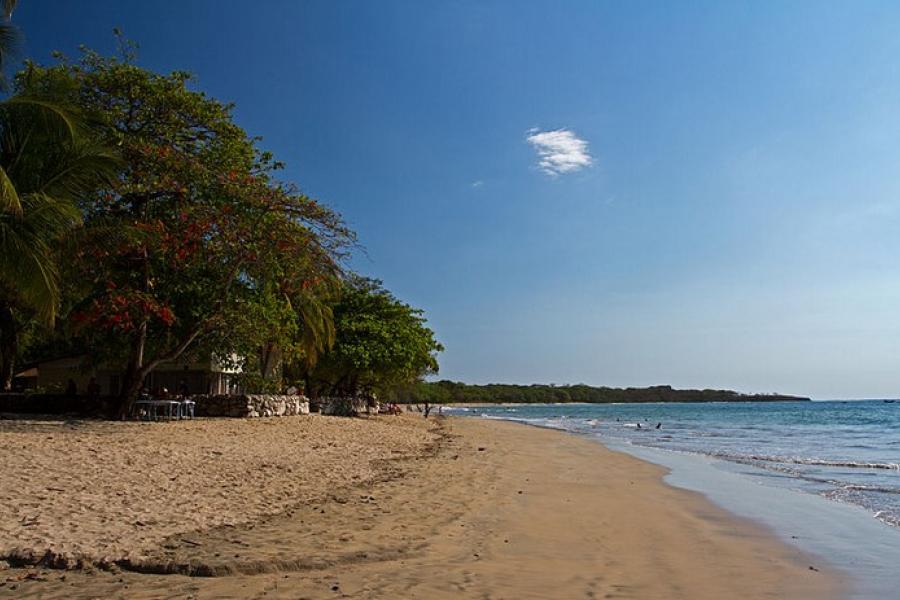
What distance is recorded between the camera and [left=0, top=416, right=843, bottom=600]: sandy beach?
5188 millimetres

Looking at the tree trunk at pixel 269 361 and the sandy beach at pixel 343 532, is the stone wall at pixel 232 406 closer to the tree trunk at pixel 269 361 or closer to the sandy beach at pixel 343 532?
the tree trunk at pixel 269 361

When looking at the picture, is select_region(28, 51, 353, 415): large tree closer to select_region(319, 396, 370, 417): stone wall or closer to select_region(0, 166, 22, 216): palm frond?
select_region(0, 166, 22, 216): palm frond

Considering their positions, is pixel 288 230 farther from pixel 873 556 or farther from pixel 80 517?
pixel 873 556

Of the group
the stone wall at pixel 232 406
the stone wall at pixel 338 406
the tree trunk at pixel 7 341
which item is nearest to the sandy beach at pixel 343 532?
the stone wall at pixel 232 406

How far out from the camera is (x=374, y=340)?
32406 mm

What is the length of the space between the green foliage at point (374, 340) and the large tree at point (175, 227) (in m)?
12.4

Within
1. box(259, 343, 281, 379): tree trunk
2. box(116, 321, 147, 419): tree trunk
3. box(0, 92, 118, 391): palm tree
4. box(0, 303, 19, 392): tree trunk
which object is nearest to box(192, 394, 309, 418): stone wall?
box(259, 343, 281, 379): tree trunk

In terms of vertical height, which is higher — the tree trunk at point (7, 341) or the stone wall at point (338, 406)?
the tree trunk at point (7, 341)

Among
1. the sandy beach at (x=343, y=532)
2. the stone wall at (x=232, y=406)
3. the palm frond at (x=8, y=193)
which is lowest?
the sandy beach at (x=343, y=532)

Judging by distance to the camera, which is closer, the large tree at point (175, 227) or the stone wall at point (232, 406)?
the large tree at point (175, 227)

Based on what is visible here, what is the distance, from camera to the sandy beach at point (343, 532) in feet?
17.0

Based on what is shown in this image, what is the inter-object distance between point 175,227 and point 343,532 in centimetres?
1211

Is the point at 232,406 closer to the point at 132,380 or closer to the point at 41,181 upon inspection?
the point at 132,380

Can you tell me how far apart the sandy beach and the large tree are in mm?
5061
